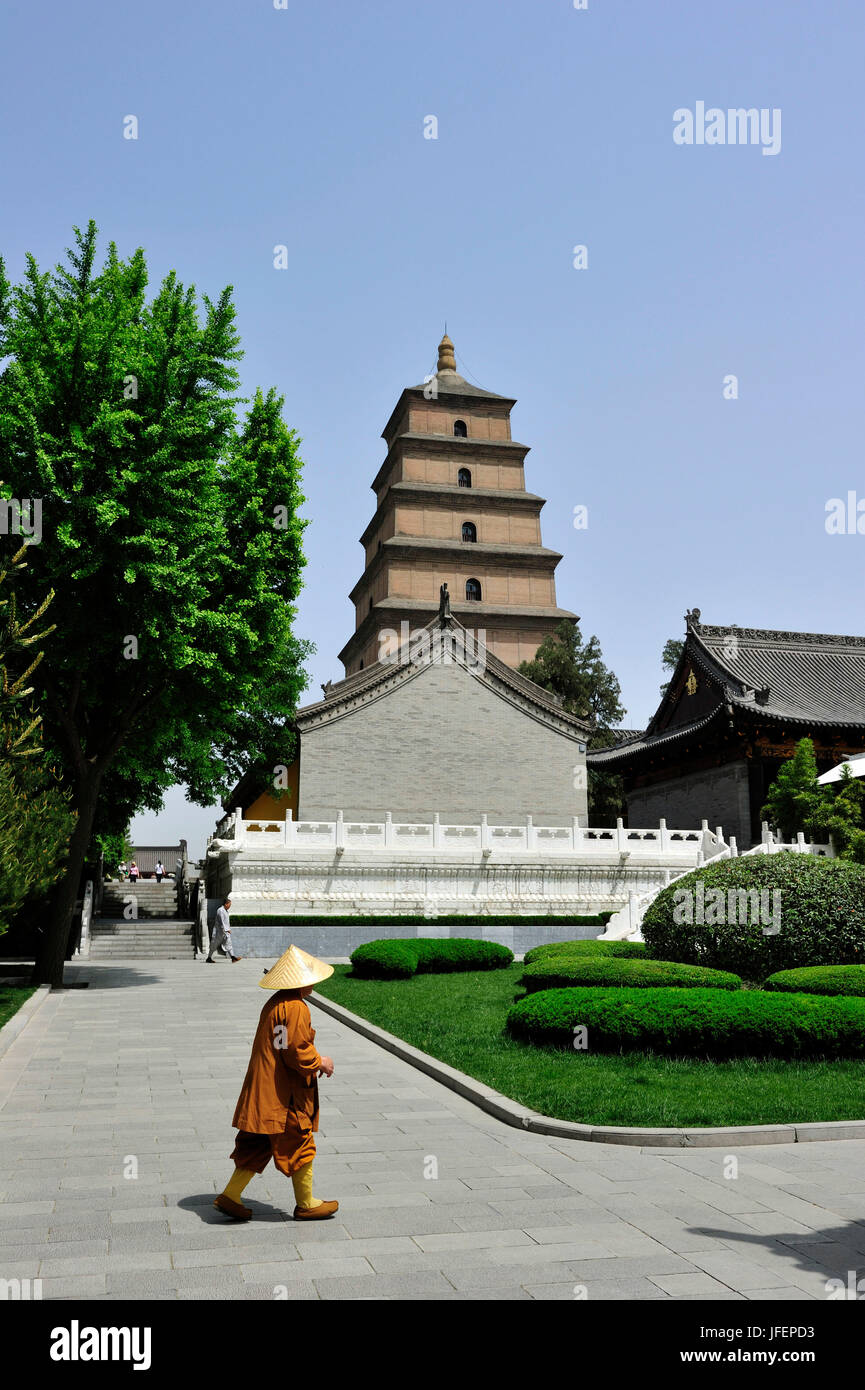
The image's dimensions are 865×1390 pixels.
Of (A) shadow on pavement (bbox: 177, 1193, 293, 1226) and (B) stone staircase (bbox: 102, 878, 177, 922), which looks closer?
(A) shadow on pavement (bbox: 177, 1193, 293, 1226)

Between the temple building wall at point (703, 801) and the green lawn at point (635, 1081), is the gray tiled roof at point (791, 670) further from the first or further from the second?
the green lawn at point (635, 1081)

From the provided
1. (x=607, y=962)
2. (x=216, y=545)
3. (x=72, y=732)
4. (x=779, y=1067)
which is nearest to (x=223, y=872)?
(x=72, y=732)

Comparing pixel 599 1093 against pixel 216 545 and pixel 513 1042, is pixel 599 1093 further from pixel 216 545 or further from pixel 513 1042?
pixel 216 545

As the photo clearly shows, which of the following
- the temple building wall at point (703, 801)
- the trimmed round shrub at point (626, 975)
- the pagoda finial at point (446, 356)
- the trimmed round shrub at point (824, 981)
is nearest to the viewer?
the trimmed round shrub at point (824, 981)

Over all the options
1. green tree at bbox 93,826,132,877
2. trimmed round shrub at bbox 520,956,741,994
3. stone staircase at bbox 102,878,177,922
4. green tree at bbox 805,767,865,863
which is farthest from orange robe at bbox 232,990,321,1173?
stone staircase at bbox 102,878,177,922

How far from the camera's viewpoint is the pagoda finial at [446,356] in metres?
48.5

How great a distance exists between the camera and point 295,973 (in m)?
5.82

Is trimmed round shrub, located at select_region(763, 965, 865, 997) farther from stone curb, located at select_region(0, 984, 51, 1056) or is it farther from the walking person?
the walking person

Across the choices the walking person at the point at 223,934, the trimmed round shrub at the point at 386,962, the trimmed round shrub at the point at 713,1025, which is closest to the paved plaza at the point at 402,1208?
the trimmed round shrub at the point at 713,1025

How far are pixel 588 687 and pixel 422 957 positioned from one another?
22952mm

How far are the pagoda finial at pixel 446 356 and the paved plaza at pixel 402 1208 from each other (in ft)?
141

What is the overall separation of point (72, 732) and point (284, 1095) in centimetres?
1312

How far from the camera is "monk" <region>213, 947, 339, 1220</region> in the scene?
543 cm

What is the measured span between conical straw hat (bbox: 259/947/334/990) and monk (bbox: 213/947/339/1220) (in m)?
0.06
